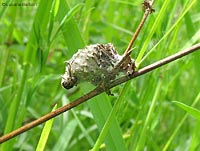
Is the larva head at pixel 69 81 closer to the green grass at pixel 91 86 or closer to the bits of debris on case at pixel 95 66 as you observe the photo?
the bits of debris on case at pixel 95 66

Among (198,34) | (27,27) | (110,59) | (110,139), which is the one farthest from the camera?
(27,27)

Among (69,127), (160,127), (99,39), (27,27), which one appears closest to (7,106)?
(69,127)

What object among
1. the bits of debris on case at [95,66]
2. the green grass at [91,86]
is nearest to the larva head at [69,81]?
the bits of debris on case at [95,66]

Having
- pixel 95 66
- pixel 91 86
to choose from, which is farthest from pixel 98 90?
pixel 91 86

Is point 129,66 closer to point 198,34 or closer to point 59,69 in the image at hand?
point 198,34

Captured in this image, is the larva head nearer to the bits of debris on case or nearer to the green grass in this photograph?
the bits of debris on case
